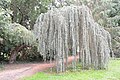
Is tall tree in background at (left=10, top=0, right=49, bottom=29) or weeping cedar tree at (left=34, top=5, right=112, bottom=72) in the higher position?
tall tree in background at (left=10, top=0, right=49, bottom=29)

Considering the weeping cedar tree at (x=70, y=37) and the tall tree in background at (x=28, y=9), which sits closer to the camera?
the weeping cedar tree at (x=70, y=37)

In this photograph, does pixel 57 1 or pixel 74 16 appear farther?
pixel 57 1

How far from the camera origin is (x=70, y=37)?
12.6 metres

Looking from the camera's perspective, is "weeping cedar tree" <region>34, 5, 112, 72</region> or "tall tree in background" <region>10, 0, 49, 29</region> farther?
"tall tree in background" <region>10, 0, 49, 29</region>

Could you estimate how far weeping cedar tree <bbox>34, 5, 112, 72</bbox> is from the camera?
40.4 feet

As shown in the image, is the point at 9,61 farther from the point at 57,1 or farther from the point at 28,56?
the point at 57,1

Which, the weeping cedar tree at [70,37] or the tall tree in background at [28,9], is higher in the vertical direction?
the tall tree in background at [28,9]

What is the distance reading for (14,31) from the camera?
1519 cm

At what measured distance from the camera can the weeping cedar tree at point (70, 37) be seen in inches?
484

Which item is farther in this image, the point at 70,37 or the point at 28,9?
the point at 28,9

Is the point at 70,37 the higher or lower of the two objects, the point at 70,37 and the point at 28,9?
the lower

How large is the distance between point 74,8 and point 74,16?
50 centimetres

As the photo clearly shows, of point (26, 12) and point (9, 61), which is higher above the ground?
point (26, 12)

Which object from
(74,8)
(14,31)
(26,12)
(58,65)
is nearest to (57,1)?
(26,12)
